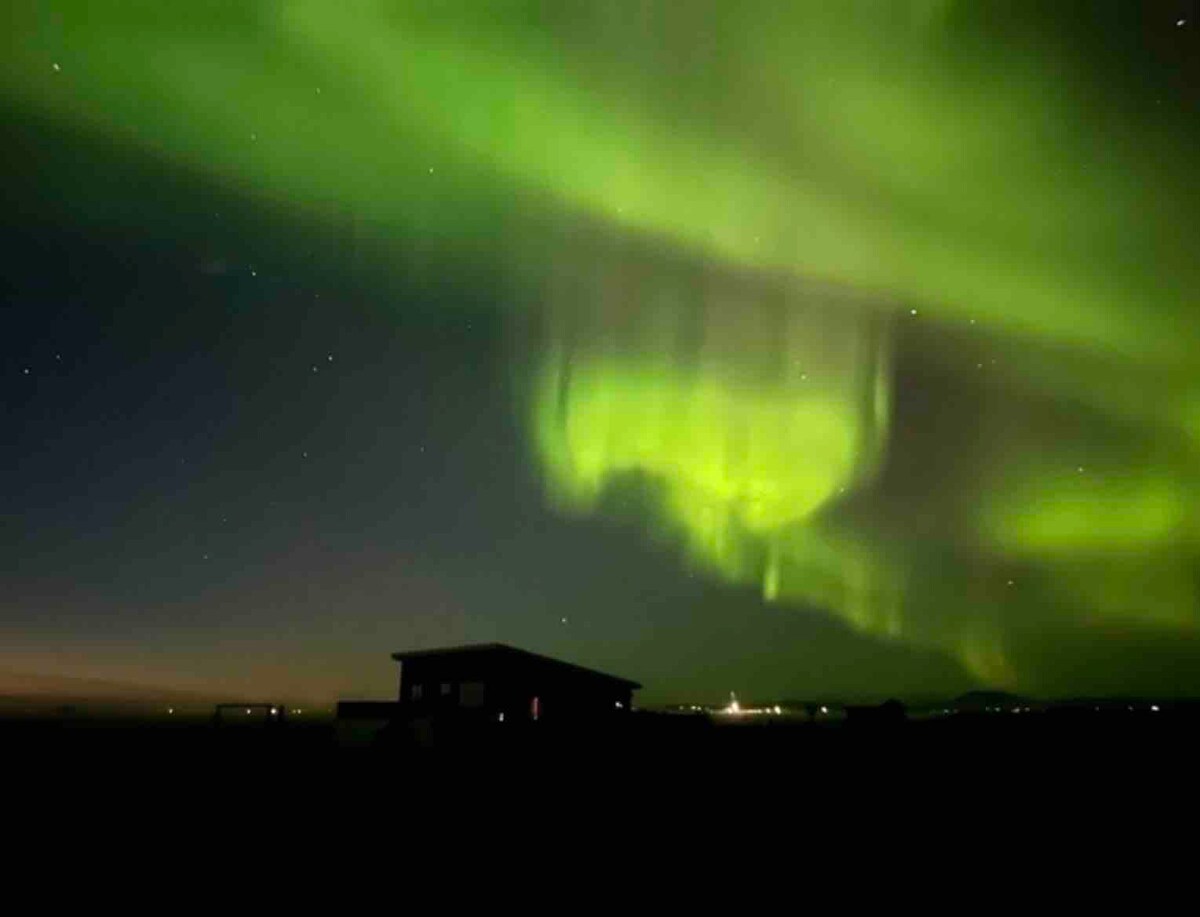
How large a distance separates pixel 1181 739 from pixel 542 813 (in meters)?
31.6

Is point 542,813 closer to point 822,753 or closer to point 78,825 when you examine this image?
point 78,825

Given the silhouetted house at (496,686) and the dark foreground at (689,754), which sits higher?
the silhouetted house at (496,686)

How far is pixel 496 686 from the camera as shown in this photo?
26.4m

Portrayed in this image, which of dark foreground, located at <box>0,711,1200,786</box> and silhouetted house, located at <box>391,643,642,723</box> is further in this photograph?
silhouetted house, located at <box>391,643,642,723</box>

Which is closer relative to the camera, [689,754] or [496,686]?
[689,754]

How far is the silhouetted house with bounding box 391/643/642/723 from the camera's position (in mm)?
26266

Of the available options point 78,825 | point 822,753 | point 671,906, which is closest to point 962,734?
point 822,753

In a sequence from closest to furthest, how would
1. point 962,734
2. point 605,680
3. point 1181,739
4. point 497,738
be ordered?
point 497,738
point 605,680
point 962,734
point 1181,739

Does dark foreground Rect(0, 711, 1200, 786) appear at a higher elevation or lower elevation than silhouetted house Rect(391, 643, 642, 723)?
lower

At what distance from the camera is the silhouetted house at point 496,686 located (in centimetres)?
2627

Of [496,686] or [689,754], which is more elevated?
[496,686]

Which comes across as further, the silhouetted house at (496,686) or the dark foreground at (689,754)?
the silhouetted house at (496,686)

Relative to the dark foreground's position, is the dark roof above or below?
above

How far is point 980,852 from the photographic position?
623 inches
